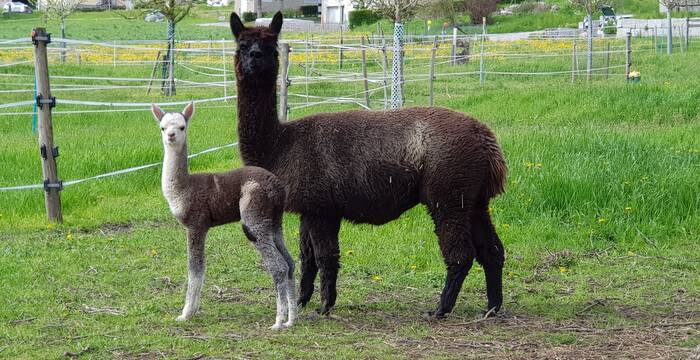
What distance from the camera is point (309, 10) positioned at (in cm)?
7050

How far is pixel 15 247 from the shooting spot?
809cm

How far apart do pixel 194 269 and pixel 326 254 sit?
91 cm

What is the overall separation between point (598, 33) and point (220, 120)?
28137mm

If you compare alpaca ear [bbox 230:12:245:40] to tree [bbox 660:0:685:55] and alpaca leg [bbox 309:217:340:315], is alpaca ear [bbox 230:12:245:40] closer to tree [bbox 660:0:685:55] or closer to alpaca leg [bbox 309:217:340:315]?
alpaca leg [bbox 309:217:340:315]

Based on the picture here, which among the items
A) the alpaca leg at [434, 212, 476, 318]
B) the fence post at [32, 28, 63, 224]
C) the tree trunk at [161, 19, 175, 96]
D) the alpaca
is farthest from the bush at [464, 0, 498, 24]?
the alpaca

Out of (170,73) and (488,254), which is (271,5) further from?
(488,254)

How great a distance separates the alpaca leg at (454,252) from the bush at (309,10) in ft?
212

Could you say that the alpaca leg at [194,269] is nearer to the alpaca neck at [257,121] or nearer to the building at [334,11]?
the alpaca neck at [257,121]

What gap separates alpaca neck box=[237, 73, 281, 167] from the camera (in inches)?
251

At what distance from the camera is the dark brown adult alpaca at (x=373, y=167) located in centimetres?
616

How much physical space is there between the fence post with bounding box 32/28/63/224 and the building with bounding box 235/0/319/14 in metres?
55.0

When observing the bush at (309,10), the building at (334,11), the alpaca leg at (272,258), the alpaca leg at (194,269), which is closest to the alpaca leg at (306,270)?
the alpaca leg at (272,258)

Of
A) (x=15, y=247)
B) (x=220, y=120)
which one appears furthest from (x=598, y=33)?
(x=15, y=247)

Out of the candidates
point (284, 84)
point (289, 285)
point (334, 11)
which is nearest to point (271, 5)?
point (334, 11)
